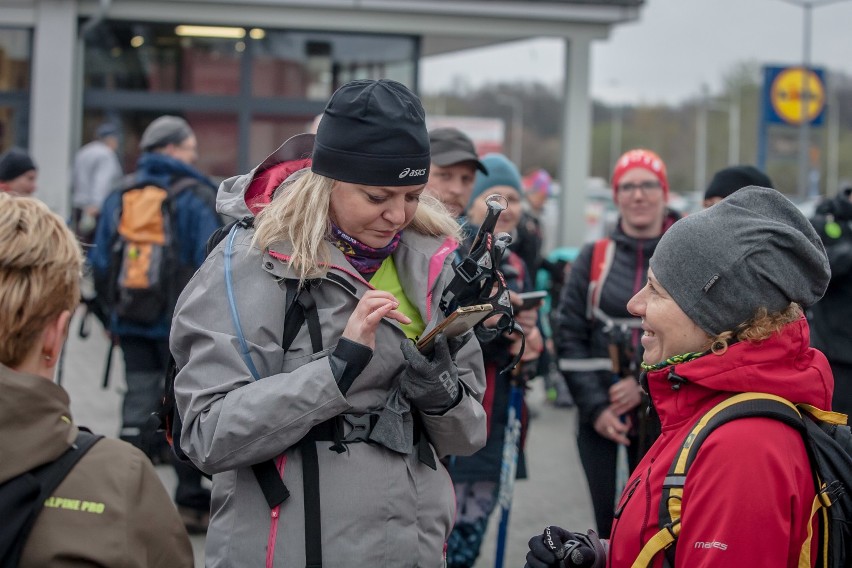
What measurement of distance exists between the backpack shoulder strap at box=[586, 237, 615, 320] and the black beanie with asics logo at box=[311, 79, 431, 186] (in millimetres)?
2174

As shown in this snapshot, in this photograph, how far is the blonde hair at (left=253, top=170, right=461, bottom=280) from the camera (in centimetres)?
254

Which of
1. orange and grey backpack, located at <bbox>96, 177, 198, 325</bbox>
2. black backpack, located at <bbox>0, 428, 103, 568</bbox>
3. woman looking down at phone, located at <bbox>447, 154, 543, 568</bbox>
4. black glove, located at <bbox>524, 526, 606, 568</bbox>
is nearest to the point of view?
black backpack, located at <bbox>0, 428, 103, 568</bbox>

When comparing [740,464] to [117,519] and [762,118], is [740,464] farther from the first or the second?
[762,118]

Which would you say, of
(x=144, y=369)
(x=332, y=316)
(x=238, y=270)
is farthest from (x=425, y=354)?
(x=144, y=369)

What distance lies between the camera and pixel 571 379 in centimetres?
471

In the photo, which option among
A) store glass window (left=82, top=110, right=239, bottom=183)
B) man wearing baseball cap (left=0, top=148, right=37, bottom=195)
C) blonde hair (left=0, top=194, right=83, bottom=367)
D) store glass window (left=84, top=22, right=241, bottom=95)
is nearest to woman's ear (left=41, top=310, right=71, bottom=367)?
blonde hair (left=0, top=194, right=83, bottom=367)

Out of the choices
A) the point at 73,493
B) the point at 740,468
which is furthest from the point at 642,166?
the point at 73,493

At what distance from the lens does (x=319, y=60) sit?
1408 centimetres

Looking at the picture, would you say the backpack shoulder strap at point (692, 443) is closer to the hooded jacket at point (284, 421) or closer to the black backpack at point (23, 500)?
the hooded jacket at point (284, 421)

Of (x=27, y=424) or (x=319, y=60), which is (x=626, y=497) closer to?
(x=27, y=424)

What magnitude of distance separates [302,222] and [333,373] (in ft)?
1.43

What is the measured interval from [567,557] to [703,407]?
0.52 metres

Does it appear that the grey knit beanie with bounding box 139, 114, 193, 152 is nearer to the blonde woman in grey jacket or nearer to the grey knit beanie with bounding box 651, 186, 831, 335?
the blonde woman in grey jacket

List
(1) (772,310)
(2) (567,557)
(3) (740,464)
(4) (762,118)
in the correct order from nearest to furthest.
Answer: (3) (740,464) < (1) (772,310) < (2) (567,557) < (4) (762,118)
